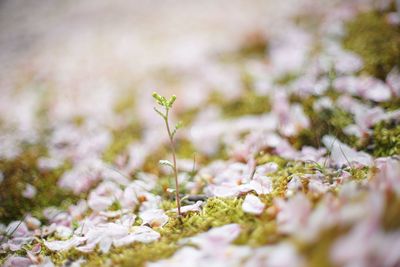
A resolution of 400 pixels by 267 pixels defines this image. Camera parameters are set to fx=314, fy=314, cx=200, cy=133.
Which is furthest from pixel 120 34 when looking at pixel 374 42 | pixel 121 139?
pixel 374 42

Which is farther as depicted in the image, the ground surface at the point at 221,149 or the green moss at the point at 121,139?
the green moss at the point at 121,139

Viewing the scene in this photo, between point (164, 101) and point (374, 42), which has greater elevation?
point (374, 42)

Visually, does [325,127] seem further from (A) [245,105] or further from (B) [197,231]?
(B) [197,231]

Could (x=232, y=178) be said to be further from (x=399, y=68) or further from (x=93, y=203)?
(x=399, y=68)

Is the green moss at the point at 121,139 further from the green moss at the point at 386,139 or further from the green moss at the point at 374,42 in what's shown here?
the green moss at the point at 374,42

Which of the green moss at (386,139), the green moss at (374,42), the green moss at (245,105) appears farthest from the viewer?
the green moss at (245,105)

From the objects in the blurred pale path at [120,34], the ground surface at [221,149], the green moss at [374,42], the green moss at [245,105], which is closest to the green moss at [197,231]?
the ground surface at [221,149]
